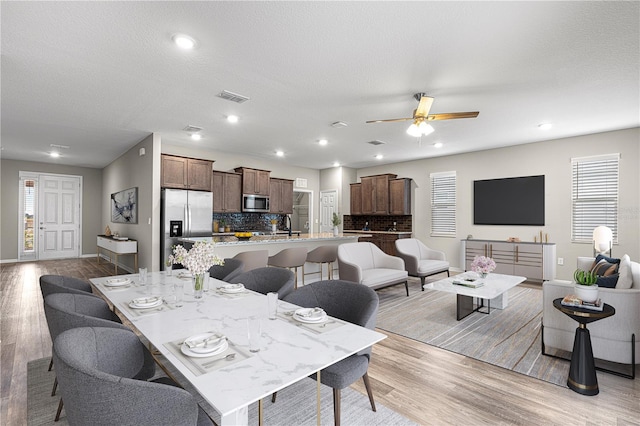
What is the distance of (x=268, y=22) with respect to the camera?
8.23 ft

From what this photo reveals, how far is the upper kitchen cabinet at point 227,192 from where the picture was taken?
24.0 feet

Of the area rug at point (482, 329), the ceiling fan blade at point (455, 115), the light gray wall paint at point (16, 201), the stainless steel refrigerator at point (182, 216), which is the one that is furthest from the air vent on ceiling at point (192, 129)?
the light gray wall paint at point (16, 201)

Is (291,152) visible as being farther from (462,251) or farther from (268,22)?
(268,22)

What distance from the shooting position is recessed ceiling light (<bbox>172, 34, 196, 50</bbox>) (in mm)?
2707

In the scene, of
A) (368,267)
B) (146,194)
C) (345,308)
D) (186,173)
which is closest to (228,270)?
(345,308)

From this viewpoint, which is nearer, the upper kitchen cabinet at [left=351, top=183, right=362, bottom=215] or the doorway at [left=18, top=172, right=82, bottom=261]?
the doorway at [left=18, top=172, right=82, bottom=261]

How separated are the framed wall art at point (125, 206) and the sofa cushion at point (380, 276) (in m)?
4.98

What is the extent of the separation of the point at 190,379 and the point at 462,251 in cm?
701

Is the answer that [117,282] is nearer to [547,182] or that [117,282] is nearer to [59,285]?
[59,285]

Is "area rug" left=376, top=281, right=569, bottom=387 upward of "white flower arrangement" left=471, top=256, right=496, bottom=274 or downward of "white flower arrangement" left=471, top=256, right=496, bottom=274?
downward

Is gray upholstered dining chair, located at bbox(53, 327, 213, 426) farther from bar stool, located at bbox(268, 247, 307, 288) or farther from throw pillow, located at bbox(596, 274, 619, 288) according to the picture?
bar stool, located at bbox(268, 247, 307, 288)

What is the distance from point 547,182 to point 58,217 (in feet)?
40.3

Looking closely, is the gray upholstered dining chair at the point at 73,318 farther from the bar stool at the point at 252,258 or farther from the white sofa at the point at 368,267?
the white sofa at the point at 368,267

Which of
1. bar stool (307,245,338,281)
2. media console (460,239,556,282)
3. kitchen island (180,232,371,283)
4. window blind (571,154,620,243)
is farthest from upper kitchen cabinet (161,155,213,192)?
window blind (571,154,620,243)
